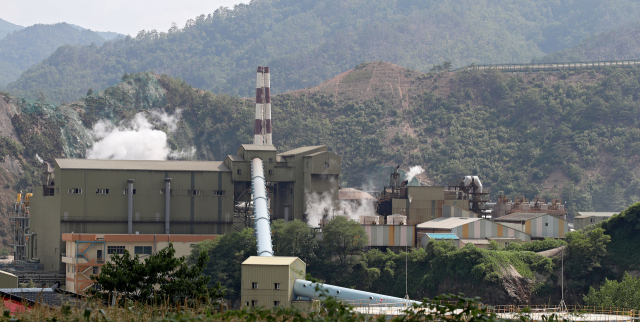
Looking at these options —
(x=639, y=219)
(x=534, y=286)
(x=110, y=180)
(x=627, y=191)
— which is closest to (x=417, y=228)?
(x=534, y=286)

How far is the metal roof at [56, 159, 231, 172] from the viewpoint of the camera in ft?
233

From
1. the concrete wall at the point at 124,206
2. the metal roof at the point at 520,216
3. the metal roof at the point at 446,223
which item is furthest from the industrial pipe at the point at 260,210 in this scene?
the metal roof at the point at 520,216

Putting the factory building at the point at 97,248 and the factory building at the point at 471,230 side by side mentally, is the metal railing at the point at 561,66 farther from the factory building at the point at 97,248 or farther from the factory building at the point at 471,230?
the factory building at the point at 97,248

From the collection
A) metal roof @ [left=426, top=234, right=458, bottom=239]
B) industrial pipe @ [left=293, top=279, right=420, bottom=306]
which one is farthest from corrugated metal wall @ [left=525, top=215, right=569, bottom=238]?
industrial pipe @ [left=293, top=279, right=420, bottom=306]

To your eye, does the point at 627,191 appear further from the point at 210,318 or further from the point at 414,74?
the point at 210,318

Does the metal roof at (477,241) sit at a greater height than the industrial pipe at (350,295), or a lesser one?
greater

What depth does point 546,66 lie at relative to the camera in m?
174

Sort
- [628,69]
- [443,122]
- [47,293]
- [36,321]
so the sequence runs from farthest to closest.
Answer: [628,69] < [443,122] < [47,293] < [36,321]

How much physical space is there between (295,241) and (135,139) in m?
67.1

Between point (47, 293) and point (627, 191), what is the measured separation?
430 feet

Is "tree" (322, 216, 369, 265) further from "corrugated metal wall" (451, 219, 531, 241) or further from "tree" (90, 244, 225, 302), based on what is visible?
"tree" (90, 244, 225, 302)

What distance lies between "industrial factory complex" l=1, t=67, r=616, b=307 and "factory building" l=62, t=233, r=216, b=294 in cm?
9

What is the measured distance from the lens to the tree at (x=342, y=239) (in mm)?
69750

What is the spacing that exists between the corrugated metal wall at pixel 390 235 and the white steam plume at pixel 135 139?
57534 millimetres
